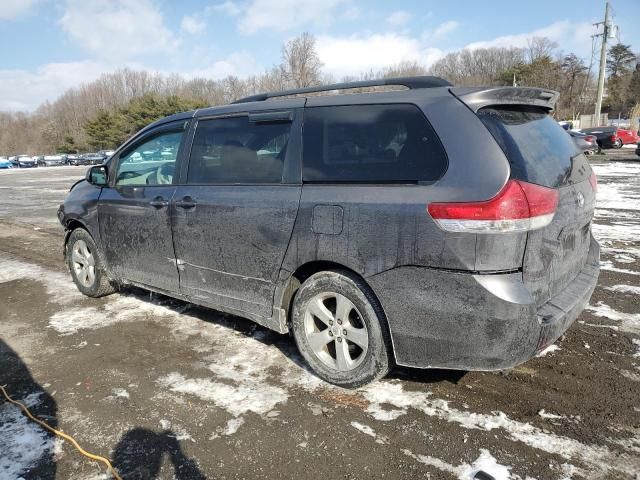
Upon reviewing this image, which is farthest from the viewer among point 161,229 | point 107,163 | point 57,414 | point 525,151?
point 107,163

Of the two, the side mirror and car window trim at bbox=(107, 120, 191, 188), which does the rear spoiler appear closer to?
car window trim at bbox=(107, 120, 191, 188)

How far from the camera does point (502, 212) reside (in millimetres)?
2459

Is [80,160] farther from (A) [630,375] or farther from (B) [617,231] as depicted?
(A) [630,375]

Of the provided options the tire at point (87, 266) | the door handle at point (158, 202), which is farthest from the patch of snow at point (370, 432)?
the tire at point (87, 266)

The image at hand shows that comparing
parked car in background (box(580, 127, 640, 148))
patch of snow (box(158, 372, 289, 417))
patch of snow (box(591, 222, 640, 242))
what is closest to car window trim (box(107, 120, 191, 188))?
patch of snow (box(158, 372, 289, 417))

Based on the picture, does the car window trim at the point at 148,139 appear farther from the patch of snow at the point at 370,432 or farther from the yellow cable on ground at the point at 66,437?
the patch of snow at the point at 370,432

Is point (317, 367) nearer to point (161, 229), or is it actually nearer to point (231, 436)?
point (231, 436)

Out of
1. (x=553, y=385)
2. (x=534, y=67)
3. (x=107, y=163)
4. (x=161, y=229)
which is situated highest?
(x=534, y=67)

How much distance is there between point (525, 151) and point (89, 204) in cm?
417

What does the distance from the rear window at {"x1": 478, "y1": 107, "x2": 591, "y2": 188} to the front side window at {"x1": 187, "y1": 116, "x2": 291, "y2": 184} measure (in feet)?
4.59

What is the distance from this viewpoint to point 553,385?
122 inches

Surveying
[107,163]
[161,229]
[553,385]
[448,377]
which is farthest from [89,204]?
[553,385]

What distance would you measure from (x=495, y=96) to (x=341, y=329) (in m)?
1.72

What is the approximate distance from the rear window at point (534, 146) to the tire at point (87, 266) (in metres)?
4.06
